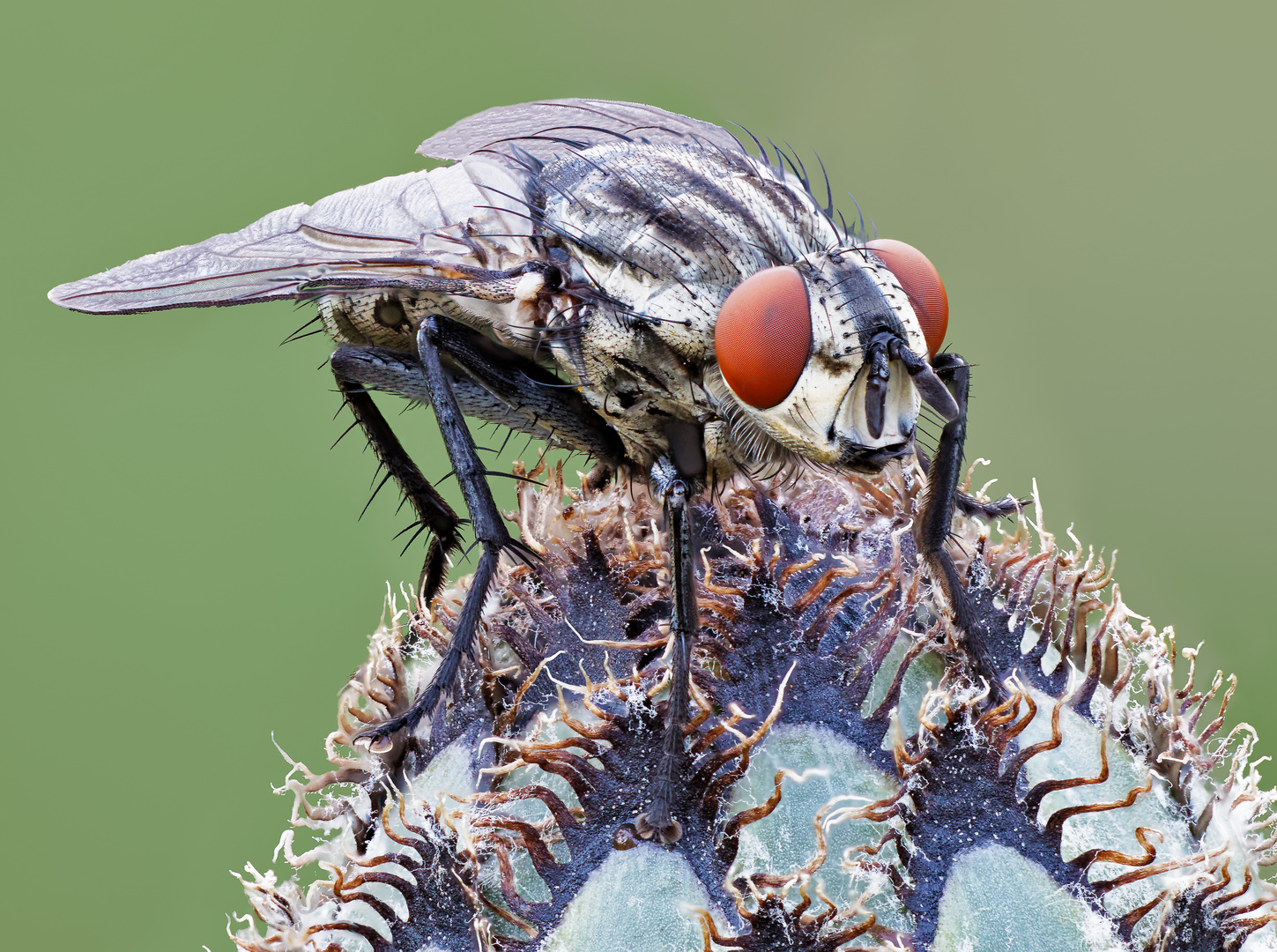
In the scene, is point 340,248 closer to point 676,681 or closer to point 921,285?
point 921,285

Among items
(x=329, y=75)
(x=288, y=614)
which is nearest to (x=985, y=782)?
(x=288, y=614)

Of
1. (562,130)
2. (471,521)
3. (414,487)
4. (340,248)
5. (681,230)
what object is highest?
(562,130)

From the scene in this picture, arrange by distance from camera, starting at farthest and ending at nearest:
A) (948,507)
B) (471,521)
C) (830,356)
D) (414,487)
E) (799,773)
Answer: (414,487) < (471,521) < (948,507) < (830,356) < (799,773)

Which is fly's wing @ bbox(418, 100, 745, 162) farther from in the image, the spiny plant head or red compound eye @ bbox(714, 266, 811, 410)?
the spiny plant head

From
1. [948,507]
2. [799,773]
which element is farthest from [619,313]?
[799,773]

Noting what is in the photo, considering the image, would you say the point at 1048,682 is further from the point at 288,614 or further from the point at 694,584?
the point at 288,614

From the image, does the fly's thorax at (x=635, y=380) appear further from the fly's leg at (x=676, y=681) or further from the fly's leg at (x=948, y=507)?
the fly's leg at (x=948, y=507)

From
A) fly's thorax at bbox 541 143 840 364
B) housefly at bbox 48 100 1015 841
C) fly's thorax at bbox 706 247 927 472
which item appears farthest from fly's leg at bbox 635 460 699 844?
fly's thorax at bbox 541 143 840 364
